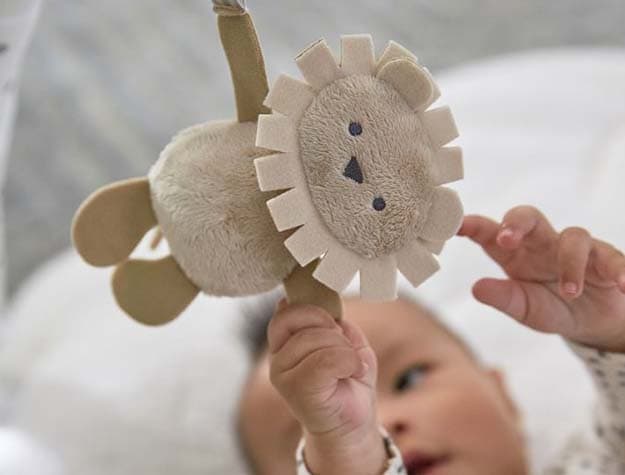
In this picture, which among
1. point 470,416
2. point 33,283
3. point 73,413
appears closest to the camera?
point 470,416

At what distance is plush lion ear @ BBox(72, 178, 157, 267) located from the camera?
0.42m

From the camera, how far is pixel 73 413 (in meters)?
0.85

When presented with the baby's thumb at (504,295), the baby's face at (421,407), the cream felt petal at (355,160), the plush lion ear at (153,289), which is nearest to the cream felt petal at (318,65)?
the cream felt petal at (355,160)

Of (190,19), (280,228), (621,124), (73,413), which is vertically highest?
(280,228)

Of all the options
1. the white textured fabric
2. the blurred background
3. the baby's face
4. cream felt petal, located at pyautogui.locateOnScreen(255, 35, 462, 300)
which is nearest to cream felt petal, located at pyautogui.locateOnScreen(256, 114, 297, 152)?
cream felt petal, located at pyautogui.locateOnScreen(255, 35, 462, 300)

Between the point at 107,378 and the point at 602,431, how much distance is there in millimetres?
448

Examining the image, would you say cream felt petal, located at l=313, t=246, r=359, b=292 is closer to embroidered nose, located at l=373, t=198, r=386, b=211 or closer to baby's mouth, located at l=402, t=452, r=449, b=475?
embroidered nose, located at l=373, t=198, r=386, b=211

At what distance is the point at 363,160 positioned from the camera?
374 millimetres

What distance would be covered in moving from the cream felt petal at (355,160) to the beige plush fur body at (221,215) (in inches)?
0.9

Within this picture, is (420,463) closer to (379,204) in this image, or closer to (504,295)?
(504,295)

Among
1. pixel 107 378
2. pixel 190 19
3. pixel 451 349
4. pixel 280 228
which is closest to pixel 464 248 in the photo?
pixel 451 349

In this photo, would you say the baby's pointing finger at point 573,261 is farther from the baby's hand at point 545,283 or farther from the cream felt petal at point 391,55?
the cream felt petal at point 391,55

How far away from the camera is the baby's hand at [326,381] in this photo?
44 cm

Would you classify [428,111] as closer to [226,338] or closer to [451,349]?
[451,349]
